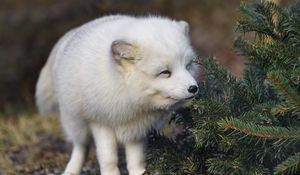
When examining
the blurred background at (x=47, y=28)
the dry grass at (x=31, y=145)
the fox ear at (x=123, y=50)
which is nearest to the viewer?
the fox ear at (x=123, y=50)

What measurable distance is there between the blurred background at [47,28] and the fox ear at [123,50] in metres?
4.74

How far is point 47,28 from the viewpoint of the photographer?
31.8 feet

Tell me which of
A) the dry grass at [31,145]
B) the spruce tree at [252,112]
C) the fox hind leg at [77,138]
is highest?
the spruce tree at [252,112]

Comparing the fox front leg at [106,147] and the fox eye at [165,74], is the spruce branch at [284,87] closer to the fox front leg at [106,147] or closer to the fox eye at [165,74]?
the fox eye at [165,74]

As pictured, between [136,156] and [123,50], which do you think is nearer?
[123,50]

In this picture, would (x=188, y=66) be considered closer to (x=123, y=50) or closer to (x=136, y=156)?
(x=123, y=50)

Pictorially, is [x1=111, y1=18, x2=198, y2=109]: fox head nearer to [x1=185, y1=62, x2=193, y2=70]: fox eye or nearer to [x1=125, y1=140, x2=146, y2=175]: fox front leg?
[x1=185, y1=62, x2=193, y2=70]: fox eye

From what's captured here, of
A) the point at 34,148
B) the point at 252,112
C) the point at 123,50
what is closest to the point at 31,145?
the point at 34,148

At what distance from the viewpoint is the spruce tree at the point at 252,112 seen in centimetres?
312

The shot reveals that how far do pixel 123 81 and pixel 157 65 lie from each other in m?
0.27

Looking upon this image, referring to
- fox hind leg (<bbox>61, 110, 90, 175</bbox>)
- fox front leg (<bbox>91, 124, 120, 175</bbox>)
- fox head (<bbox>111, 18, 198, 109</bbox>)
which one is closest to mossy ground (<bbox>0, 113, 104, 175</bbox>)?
fox hind leg (<bbox>61, 110, 90, 175</bbox>)

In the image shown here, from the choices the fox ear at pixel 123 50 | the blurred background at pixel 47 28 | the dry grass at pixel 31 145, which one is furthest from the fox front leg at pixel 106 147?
the blurred background at pixel 47 28

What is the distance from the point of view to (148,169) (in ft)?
13.0

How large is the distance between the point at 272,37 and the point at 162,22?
26.7 inches
